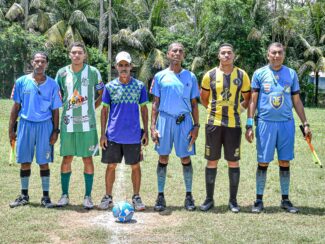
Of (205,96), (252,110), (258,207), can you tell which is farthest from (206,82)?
(258,207)

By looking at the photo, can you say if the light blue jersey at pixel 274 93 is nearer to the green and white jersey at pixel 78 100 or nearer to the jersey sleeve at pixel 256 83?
the jersey sleeve at pixel 256 83

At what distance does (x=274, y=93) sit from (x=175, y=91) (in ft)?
4.31

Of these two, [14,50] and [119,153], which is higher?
[14,50]

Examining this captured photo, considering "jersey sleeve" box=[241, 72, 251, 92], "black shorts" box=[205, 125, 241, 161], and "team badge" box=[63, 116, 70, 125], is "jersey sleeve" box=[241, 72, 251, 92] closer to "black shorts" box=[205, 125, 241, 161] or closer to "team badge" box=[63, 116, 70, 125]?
"black shorts" box=[205, 125, 241, 161]

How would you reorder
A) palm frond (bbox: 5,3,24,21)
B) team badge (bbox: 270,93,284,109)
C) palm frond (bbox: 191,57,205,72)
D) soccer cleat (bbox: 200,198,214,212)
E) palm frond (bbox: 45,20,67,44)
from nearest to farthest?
1. team badge (bbox: 270,93,284,109)
2. soccer cleat (bbox: 200,198,214,212)
3. palm frond (bbox: 45,20,67,44)
4. palm frond (bbox: 191,57,205,72)
5. palm frond (bbox: 5,3,24,21)

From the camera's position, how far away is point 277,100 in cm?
671

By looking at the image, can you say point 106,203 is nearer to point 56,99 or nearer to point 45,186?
point 45,186

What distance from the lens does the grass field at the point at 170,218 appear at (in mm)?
5652

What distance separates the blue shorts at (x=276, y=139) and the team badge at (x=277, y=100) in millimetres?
232

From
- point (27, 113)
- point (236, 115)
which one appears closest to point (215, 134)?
point (236, 115)

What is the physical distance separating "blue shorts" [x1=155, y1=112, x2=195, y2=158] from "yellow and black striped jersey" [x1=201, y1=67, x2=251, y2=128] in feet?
1.19

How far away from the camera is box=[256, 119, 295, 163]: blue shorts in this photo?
6.75m

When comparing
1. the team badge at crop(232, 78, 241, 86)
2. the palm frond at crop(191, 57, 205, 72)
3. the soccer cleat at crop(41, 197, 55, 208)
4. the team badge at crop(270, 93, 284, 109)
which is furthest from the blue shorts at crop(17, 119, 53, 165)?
the palm frond at crop(191, 57, 205, 72)

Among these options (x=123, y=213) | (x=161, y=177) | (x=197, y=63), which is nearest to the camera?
(x=123, y=213)
